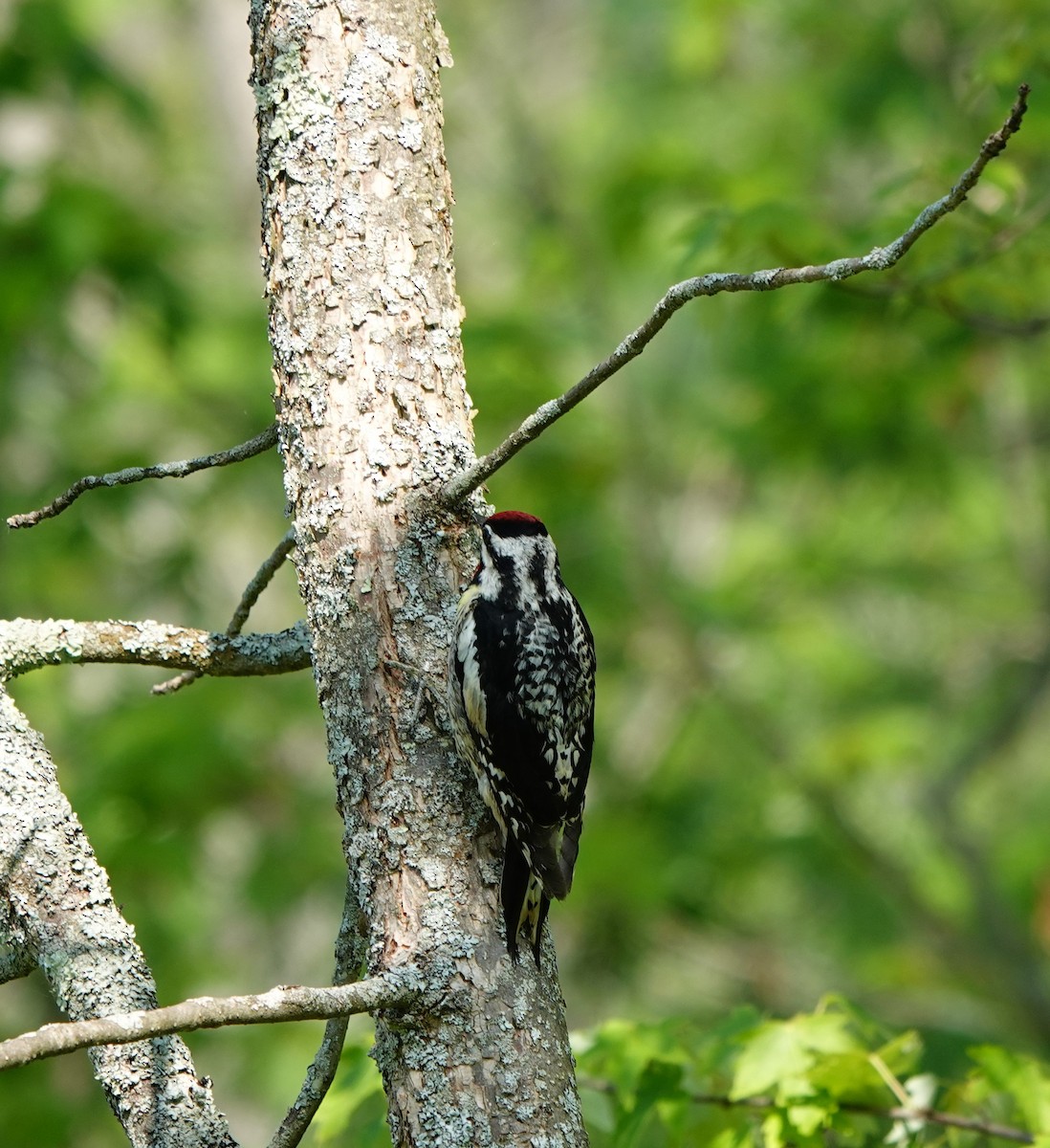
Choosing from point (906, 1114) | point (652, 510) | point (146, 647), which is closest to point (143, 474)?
point (146, 647)

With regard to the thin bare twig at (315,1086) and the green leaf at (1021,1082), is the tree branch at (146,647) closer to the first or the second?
the thin bare twig at (315,1086)

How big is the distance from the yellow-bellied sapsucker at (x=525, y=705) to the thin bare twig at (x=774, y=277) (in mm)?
506

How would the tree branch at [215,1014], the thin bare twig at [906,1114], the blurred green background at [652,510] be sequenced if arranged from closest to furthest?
the tree branch at [215,1014]
the thin bare twig at [906,1114]
the blurred green background at [652,510]

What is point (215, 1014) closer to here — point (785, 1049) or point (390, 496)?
point (390, 496)

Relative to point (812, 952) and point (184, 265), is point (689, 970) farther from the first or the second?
point (184, 265)

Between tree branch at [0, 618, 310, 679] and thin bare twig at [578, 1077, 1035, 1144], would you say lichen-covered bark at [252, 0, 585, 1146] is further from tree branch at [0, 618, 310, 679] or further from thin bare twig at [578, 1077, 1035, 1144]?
thin bare twig at [578, 1077, 1035, 1144]

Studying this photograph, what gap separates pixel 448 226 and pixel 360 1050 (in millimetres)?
1802

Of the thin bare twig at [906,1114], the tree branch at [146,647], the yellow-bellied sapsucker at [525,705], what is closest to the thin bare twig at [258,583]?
the tree branch at [146,647]

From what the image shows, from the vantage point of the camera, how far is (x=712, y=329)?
444cm

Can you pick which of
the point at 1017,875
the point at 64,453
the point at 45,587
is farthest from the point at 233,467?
the point at 1017,875

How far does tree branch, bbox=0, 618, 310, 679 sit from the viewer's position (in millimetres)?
2209

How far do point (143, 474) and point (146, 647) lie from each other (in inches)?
11.7

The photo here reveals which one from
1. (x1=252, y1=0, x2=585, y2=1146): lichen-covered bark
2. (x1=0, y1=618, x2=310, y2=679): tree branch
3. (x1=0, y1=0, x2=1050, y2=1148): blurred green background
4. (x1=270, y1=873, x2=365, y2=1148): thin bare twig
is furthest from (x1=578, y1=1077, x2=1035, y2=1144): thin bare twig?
(x1=0, y1=0, x2=1050, y2=1148): blurred green background

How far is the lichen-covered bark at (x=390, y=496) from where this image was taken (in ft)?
6.57
